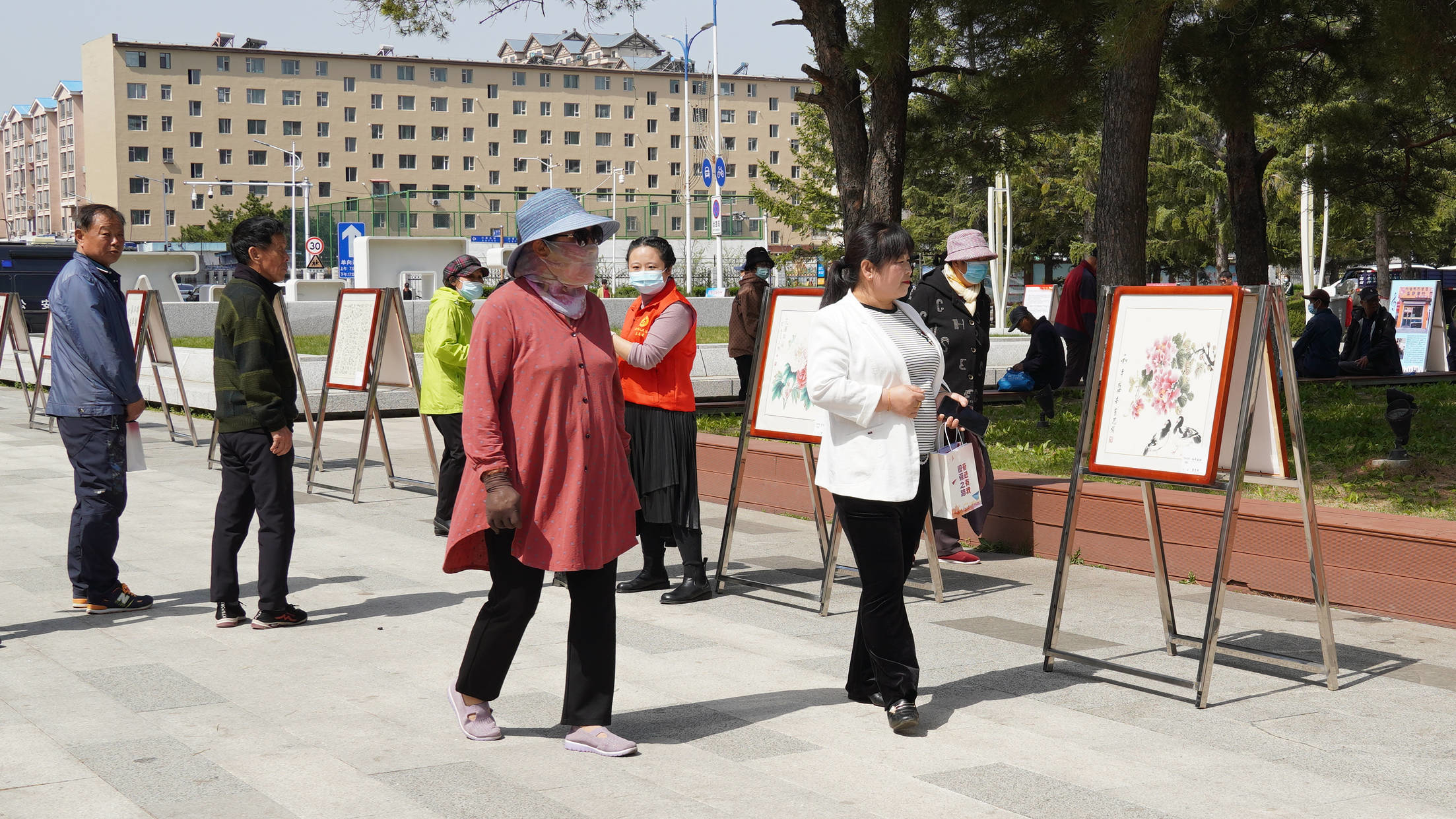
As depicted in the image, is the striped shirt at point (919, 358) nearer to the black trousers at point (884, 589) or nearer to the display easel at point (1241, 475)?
the black trousers at point (884, 589)

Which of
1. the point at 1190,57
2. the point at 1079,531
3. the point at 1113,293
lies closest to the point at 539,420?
the point at 1113,293

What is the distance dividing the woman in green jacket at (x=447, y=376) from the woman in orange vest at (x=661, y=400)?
214cm

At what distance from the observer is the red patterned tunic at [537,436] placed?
14.6ft

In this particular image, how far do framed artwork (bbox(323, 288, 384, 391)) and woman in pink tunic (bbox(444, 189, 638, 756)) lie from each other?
6.45m

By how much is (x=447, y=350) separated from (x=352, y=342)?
2.58 m

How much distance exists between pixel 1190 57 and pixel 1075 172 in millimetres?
40300

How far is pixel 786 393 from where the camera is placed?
730 cm

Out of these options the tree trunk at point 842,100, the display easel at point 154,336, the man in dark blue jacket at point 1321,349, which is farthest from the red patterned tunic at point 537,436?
the man in dark blue jacket at point 1321,349

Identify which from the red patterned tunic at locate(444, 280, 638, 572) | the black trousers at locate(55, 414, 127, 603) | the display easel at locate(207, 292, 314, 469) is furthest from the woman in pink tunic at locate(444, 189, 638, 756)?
the display easel at locate(207, 292, 314, 469)

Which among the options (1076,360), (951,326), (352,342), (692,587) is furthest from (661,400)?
(1076,360)

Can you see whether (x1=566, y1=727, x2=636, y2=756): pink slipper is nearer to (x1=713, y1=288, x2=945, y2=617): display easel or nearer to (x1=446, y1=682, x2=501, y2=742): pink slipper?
(x1=446, y1=682, x2=501, y2=742): pink slipper

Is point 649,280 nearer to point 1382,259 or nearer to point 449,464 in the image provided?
point 449,464

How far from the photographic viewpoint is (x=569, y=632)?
461 centimetres

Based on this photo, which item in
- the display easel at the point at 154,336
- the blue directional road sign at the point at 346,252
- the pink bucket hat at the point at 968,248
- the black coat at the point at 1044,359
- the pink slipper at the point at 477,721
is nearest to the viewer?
the pink slipper at the point at 477,721
